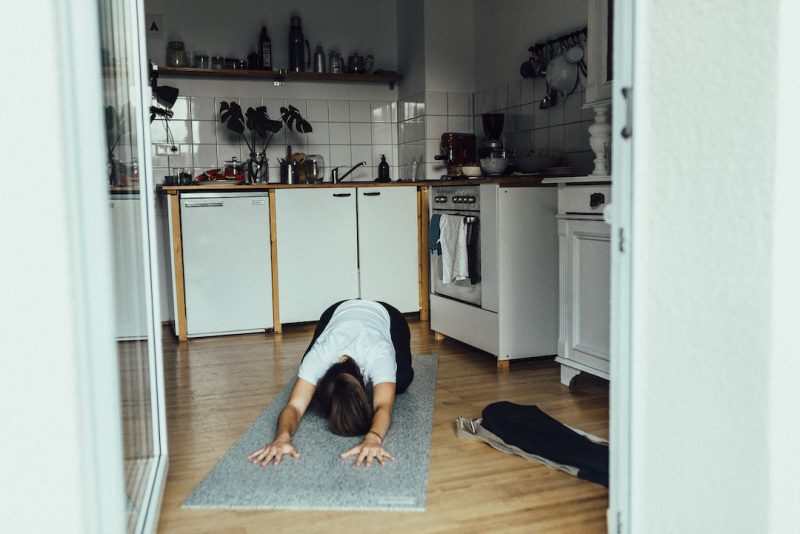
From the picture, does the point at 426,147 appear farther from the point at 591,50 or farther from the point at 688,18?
the point at 688,18

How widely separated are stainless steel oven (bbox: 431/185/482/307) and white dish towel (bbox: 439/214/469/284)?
27 mm

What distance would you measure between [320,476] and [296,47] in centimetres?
358

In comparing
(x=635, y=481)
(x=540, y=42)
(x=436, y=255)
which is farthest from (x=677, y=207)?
(x=540, y=42)

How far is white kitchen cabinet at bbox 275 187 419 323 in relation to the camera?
432 cm

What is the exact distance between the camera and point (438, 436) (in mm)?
2471

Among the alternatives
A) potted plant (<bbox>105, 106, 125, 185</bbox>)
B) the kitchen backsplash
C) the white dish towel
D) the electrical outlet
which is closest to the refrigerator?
the kitchen backsplash

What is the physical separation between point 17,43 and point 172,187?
3135 mm

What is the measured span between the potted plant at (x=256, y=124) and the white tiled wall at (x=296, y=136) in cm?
5

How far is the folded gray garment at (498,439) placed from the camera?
214 centimetres

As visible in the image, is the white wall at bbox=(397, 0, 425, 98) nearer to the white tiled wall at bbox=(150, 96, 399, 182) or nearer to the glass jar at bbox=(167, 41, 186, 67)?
the white tiled wall at bbox=(150, 96, 399, 182)

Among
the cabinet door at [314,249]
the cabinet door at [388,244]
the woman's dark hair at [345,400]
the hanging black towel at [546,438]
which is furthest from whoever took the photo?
the cabinet door at [388,244]

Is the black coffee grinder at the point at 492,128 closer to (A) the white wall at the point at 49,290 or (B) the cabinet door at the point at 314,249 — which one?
(B) the cabinet door at the point at 314,249

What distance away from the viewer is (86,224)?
41.5 inches

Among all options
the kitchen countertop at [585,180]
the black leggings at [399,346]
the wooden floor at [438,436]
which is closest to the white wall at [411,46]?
the wooden floor at [438,436]
